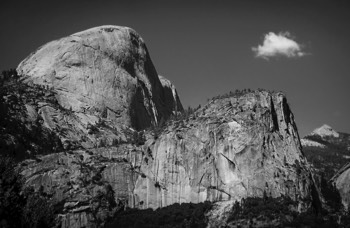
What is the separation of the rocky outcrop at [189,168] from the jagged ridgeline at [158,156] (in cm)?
27

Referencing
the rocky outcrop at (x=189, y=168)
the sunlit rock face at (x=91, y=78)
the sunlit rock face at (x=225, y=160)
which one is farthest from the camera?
the sunlit rock face at (x=91, y=78)

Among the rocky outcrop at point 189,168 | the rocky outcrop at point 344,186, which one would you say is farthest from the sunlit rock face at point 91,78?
the rocky outcrop at point 344,186

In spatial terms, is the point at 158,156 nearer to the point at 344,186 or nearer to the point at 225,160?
the point at 225,160

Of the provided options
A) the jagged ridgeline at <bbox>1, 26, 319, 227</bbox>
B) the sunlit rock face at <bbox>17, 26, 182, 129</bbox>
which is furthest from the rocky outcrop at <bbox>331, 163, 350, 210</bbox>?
the sunlit rock face at <bbox>17, 26, 182, 129</bbox>

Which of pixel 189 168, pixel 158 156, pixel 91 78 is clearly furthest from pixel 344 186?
pixel 91 78

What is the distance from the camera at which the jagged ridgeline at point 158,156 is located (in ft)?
432

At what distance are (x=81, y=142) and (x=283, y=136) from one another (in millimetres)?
62201

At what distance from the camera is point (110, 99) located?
185625 mm

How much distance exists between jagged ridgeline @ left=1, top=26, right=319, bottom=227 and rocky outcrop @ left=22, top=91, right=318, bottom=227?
0.27m

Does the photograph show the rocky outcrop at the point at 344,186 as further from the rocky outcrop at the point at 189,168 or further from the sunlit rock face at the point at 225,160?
the rocky outcrop at the point at 189,168

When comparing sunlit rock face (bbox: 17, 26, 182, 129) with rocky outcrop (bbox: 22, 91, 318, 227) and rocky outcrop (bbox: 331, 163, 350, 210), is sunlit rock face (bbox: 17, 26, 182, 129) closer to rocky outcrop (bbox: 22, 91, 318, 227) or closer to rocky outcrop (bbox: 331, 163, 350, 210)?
rocky outcrop (bbox: 22, 91, 318, 227)

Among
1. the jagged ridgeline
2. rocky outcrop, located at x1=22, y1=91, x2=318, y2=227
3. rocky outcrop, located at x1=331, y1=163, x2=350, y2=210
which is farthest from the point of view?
→ rocky outcrop, located at x1=331, y1=163, x2=350, y2=210

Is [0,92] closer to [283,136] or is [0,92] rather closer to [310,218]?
[283,136]

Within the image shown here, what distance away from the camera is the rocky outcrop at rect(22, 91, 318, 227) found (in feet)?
432
